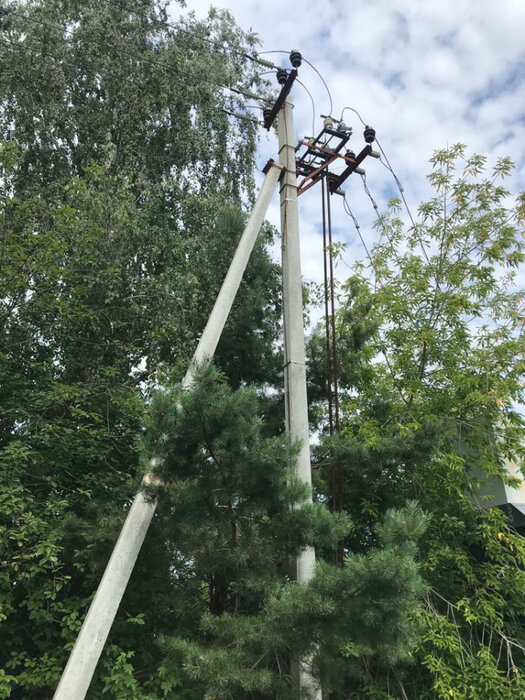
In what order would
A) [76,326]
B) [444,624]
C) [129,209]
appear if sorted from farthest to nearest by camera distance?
[129,209] → [76,326] → [444,624]

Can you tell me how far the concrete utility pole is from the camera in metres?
3.78

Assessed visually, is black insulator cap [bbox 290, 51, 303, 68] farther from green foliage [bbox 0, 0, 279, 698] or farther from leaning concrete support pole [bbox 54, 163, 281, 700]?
leaning concrete support pole [bbox 54, 163, 281, 700]

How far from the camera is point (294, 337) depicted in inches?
180

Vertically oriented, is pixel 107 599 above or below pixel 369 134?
below

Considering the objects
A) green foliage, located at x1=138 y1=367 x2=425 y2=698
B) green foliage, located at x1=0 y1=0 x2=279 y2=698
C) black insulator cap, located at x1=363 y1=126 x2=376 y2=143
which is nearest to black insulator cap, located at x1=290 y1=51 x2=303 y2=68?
black insulator cap, located at x1=363 y1=126 x2=376 y2=143

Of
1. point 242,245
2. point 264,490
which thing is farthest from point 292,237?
point 264,490

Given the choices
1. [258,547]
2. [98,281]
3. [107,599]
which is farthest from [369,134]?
[107,599]

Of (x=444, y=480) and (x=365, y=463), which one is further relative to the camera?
(x=444, y=480)

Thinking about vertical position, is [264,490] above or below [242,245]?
below

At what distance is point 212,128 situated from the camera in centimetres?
1055

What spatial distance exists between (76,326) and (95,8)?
6548mm

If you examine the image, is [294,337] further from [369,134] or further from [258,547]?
[369,134]

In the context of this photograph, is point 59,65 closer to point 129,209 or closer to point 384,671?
point 129,209

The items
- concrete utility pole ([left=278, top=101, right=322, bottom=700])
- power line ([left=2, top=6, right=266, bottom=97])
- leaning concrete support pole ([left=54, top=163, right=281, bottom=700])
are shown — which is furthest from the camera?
power line ([left=2, top=6, right=266, bottom=97])
